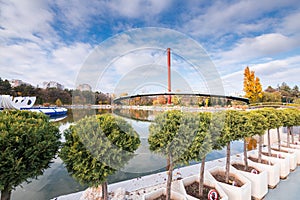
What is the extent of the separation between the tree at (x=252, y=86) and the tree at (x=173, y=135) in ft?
65.4

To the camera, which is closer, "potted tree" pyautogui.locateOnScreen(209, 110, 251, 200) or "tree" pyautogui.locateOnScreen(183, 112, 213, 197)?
"tree" pyautogui.locateOnScreen(183, 112, 213, 197)

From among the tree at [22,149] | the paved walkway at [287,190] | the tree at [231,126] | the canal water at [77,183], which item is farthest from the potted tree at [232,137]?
the tree at [22,149]

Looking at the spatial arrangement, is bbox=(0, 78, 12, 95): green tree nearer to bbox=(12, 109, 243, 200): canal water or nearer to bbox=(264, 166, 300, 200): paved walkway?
bbox=(12, 109, 243, 200): canal water

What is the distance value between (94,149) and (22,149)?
0.59m

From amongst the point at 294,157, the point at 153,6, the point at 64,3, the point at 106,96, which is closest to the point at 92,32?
the point at 64,3

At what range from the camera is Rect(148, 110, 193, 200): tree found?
195 centimetres

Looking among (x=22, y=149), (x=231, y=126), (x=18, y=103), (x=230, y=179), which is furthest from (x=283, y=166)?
(x=18, y=103)

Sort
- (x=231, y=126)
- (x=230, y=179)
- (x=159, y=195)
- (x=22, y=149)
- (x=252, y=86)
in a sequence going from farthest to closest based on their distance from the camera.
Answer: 1. (x=252, y=86)
2. (x=230, y=179)
3. (x=231, y=126)
4. (x=159, y=195)
5. (x=22, y=149)

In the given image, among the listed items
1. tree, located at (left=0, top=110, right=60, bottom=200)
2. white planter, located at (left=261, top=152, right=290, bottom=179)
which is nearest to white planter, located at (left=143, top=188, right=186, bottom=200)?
tree, located at (left=0, top=110, right=60, bottom=200)

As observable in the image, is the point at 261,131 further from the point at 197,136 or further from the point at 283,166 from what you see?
the point at 197,136

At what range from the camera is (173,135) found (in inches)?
76.3

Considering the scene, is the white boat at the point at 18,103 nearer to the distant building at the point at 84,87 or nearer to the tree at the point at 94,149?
the distant building at the point at 84,87

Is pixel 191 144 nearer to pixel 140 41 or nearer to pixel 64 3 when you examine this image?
pixel 140 41

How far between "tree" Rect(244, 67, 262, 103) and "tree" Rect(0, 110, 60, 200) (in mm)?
21160
